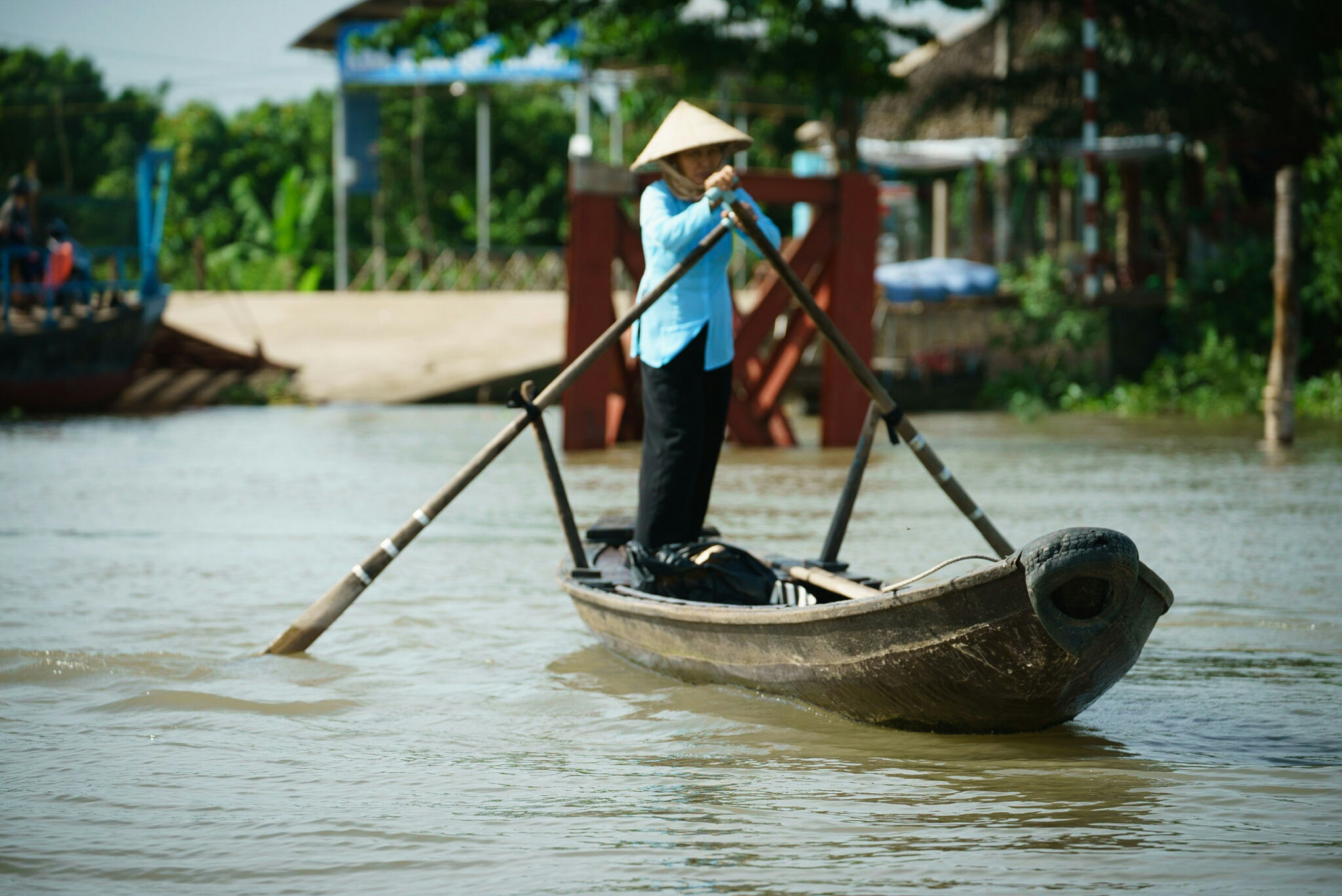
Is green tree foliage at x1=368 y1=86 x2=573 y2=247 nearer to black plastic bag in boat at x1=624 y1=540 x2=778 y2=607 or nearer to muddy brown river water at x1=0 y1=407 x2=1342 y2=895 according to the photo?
muddy brown river water at x1=0 y1=407 x2=1342 y2=895

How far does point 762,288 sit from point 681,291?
708cm

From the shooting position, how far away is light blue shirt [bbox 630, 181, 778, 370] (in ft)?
16.8

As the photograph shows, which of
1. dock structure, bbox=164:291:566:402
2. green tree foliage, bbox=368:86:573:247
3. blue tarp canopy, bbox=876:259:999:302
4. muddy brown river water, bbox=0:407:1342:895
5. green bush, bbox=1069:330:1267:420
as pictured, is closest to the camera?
muddy brown river water, bbox=0:407:1342:895

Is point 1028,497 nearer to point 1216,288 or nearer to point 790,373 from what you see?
point 790,373

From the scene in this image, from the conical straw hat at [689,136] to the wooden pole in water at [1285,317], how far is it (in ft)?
26.6

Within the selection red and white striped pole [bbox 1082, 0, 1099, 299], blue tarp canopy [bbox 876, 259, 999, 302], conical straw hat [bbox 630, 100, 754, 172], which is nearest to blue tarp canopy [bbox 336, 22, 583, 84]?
blue tarp canopy [bbox 876, 259, 999, 302]

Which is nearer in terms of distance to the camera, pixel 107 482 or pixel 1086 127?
pixel 107 482

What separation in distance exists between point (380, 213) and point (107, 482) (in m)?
19.3

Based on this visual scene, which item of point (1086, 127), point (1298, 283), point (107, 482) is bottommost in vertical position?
point (107, 482)

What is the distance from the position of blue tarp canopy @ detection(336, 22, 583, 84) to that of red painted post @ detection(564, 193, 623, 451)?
13.5 m

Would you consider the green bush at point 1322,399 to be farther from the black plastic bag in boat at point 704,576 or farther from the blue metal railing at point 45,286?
the blue metal railing at point 45,286

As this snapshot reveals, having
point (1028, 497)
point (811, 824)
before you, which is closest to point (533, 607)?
point (811, 824)

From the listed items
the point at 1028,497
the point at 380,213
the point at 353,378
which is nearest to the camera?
the point at 1028,497

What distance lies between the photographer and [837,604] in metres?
3.83
